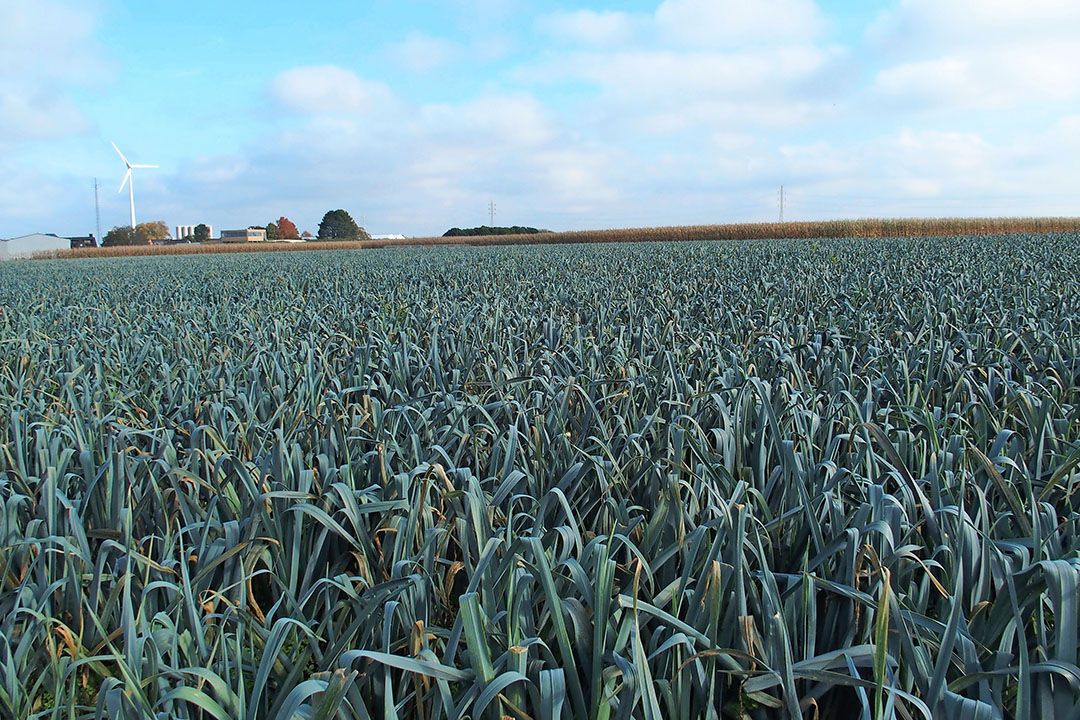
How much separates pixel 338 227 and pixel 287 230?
8.38 meters

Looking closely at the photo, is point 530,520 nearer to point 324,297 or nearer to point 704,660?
point 704,660

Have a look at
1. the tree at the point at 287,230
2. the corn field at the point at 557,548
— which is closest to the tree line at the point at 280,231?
the tree at the point at 287,230

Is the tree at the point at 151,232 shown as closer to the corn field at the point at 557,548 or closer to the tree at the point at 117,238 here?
the tree at the point at 117,238

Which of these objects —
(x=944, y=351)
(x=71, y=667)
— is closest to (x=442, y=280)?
(x=944, y=351)

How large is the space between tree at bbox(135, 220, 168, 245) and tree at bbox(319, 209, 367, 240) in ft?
65.4

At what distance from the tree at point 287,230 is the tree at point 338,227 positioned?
4.71 meters

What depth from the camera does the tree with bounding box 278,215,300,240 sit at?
4161 inches

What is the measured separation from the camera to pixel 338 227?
340 ft

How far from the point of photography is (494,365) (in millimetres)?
4031

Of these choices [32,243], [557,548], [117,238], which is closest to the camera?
[557,548]

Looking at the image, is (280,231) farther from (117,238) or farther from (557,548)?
(557,548)

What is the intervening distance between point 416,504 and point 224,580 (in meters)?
0.48

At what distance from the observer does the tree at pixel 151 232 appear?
97.6m

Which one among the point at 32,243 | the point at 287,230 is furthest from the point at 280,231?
the point at 32,243
